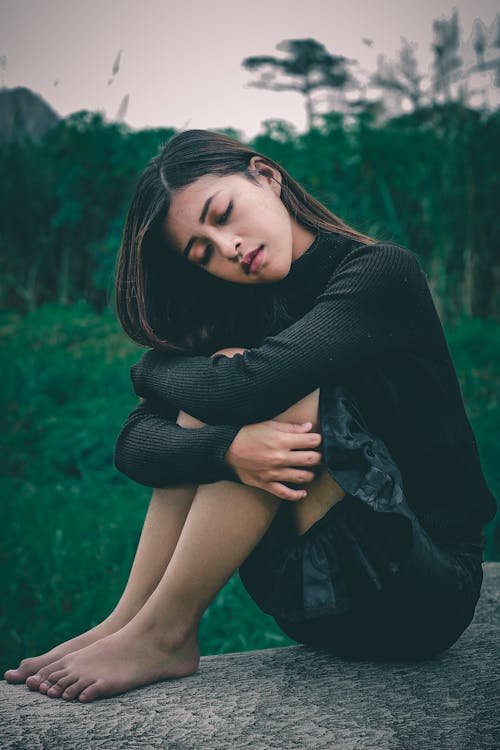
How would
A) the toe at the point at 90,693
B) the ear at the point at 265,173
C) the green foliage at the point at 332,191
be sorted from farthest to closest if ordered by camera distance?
the green foliage at the point at 332,191 → the ear at the point at 265,173 → the toe at the point at 90,693

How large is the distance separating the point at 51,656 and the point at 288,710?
1.91ft

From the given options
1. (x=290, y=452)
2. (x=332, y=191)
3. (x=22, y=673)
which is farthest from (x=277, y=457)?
(x=332, y=191)

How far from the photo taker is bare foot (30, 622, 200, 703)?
148cm

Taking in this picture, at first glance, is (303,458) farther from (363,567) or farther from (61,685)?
(61,685)

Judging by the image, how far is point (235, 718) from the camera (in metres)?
1.34

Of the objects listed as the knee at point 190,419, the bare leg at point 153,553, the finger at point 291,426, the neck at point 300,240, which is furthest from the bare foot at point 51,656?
the neck at point 300,240

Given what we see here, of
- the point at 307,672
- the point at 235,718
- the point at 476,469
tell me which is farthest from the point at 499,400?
the point at 235,718

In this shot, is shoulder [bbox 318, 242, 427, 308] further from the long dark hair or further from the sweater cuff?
the sweater cuff

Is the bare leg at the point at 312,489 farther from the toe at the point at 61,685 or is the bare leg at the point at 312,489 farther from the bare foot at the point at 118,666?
the toe at the point at 61,685

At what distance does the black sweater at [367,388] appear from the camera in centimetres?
158

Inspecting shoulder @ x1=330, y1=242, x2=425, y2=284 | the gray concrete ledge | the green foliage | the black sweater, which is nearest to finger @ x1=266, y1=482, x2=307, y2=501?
the black sweater

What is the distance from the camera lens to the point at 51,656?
1665mm

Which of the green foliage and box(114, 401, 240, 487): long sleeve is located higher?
the green foliage

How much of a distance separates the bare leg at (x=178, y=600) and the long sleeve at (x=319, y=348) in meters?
0.19
